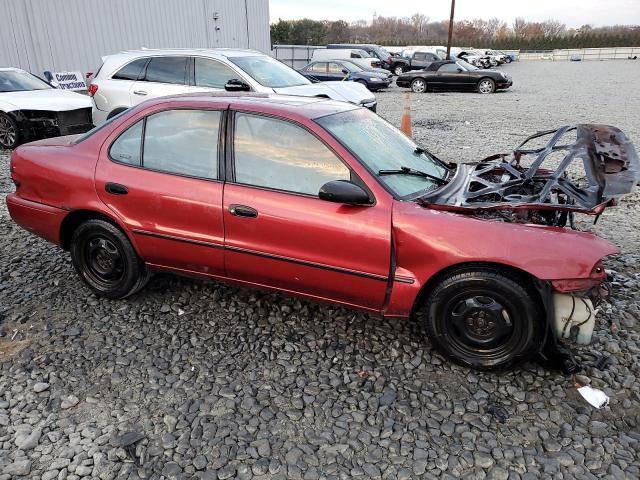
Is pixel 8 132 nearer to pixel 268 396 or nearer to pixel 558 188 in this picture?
pixel 268 396

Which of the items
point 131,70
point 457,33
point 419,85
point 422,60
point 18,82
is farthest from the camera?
point 457,33

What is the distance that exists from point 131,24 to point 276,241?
16906mm

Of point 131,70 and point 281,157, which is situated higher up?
point 131,70

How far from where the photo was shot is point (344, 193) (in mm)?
2977

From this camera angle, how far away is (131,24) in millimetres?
17172

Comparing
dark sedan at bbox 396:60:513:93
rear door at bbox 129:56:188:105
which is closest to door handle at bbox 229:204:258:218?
rear door at bbox 129:56:188:105

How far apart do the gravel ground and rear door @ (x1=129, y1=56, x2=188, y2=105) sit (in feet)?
16.4

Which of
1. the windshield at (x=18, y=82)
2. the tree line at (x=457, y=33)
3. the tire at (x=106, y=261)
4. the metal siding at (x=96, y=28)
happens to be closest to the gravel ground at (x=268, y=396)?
the tire at (x=106, y=261)

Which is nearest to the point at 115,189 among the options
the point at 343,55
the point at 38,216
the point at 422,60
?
the point at 38,216

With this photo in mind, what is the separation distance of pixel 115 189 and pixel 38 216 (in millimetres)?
821

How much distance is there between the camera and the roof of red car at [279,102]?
3.41 meters

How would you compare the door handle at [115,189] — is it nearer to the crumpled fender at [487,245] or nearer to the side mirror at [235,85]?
the crumpled fender at [487,245]

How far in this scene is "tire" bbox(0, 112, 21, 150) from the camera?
891 centimetres

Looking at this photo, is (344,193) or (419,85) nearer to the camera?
(344,193)
